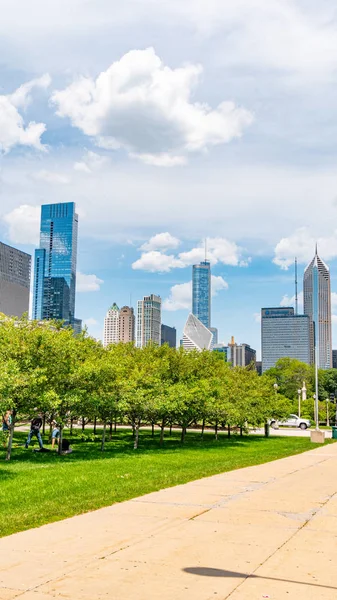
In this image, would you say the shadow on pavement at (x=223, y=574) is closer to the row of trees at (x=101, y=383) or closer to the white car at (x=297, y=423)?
the row of trees at (x=101, y=383)

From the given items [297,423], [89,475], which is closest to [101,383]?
[89,475]

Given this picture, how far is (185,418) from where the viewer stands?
94.2ft

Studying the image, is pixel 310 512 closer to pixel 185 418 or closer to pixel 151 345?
pixel 185 418

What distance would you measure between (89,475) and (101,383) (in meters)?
7.74

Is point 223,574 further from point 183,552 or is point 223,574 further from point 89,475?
point 89,475

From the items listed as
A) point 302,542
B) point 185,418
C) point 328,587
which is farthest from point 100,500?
point 185,418

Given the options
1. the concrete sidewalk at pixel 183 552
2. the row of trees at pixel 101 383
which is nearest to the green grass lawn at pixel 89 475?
the concrete sidewalk at pixel 183 552

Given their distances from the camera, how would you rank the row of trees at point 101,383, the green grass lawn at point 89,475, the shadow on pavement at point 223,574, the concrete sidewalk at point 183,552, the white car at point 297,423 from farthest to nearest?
the white car at point 297,423 → the row of trees at point 101,383 → the green grass lawn at point 89,475 → the shadow on pavement at point 223,574 → the concrete sidewalk at point 183,552

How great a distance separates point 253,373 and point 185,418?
13281mm

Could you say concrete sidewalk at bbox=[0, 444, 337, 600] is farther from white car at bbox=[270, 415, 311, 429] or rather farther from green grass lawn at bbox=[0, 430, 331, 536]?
white car at bbox=[270, 415, 311, 429]

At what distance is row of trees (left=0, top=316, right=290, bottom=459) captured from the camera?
21.0m

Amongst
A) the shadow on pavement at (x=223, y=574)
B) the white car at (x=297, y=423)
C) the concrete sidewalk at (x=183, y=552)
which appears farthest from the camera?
the white car at (x=297, y=423)

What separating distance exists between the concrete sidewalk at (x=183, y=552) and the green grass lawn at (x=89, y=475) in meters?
0.72

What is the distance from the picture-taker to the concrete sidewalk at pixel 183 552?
6.54 metres
